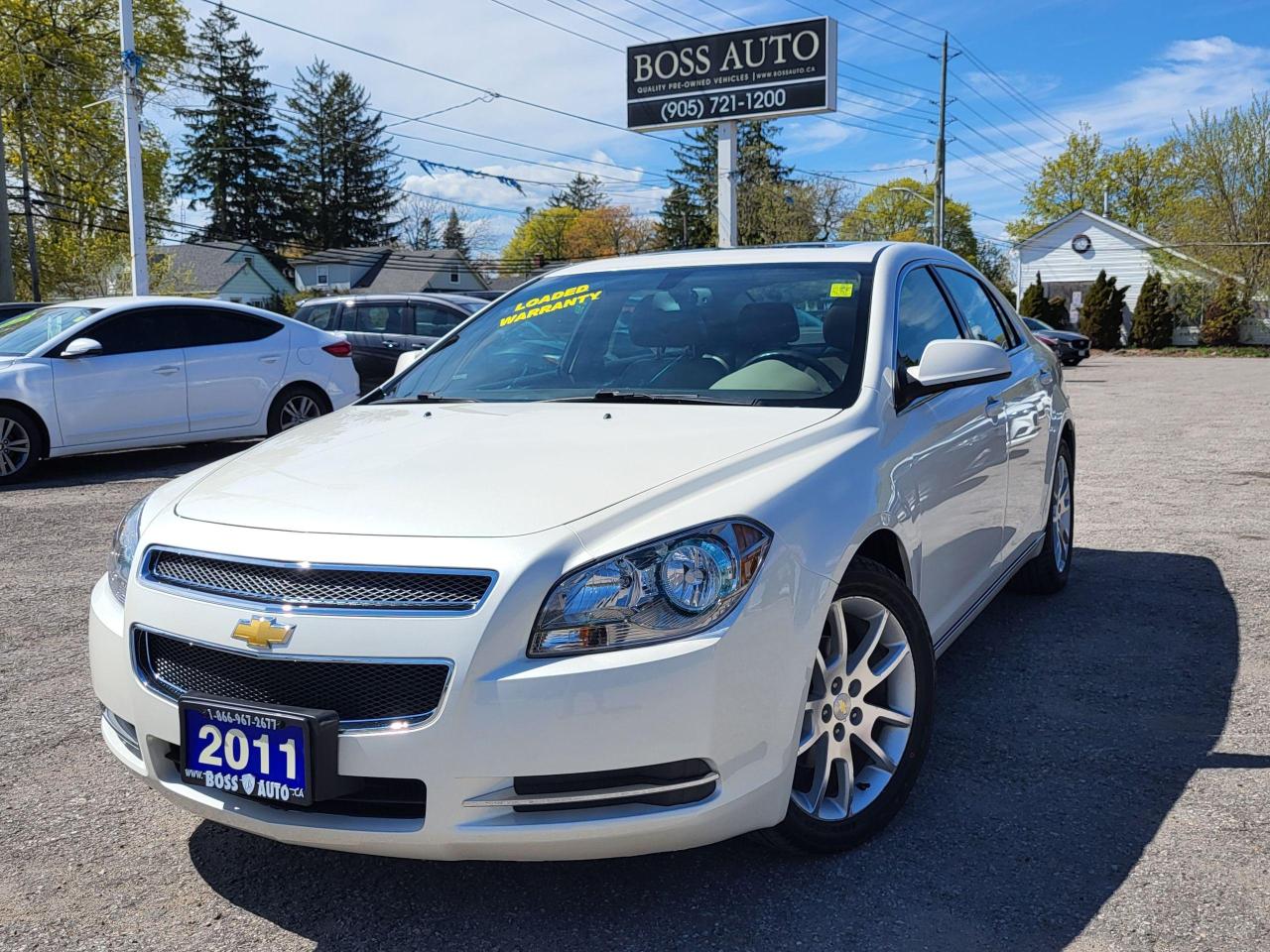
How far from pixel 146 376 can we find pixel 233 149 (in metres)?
61.9

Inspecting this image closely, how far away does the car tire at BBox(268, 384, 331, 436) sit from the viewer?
10.7 meters

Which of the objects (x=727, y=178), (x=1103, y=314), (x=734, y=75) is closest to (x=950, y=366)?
(x=727, y=178)

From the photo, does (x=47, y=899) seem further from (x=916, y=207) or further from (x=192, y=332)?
(x=916, y=207)

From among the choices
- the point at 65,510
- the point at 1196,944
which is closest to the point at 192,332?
the point at 65,510

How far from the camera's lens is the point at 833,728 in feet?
9.10

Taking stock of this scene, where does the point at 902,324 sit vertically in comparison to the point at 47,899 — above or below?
above

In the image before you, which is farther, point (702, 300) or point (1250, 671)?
point (1250, 671)

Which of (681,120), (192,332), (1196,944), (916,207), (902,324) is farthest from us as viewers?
(916,207)

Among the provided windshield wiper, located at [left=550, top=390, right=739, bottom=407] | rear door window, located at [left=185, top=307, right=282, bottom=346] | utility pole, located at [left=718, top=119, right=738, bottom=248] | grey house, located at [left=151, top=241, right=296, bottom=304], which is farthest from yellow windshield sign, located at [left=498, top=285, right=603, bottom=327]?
grey house, located at [left=151, top=241, right=296, bottom=304]

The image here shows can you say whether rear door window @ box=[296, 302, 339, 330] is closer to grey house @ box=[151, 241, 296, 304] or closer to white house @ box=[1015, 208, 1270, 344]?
white house @ box=[1015, 208, 1270, 344]

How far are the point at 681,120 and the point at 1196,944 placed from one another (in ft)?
102

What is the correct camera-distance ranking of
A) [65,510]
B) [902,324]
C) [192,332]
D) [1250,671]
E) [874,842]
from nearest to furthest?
[874,842] < [902,324] < [1250,671] < [65,510] < [192,332]

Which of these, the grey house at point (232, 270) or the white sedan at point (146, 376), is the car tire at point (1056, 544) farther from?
the grey house at point (232, 270)

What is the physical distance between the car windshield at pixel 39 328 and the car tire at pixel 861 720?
8.65m
